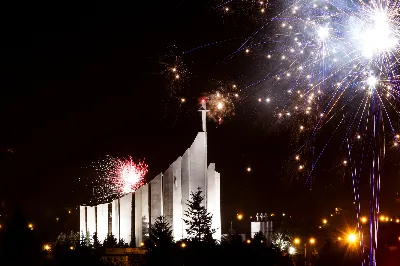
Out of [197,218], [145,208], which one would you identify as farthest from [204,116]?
[145,208]

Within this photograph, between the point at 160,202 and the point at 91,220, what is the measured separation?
465 cm

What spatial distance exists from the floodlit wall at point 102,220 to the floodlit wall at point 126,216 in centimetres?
122

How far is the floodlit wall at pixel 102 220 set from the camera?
27.4m

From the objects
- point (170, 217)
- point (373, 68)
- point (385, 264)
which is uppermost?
point (373, 68)

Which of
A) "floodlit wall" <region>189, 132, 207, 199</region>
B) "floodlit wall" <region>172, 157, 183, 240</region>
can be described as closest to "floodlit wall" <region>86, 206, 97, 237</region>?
"floodlit wall" <region>172, 157, 183, 240</region>

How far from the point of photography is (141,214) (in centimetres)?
2603

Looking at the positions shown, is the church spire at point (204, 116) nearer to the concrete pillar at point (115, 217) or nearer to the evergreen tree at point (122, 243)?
the concrete pillar at point (115, 217)

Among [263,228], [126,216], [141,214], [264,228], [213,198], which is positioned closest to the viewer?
[141,214]

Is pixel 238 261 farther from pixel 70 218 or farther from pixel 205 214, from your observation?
pixel 70 218

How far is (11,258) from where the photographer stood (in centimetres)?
1562

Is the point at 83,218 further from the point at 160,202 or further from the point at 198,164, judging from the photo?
the point at 198,164

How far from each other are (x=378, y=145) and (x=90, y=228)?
1567 centimetres


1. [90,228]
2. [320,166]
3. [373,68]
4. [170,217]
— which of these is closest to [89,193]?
[90,228]

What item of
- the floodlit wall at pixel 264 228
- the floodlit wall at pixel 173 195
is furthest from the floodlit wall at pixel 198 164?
the floodlit wall at pixel 264 228
